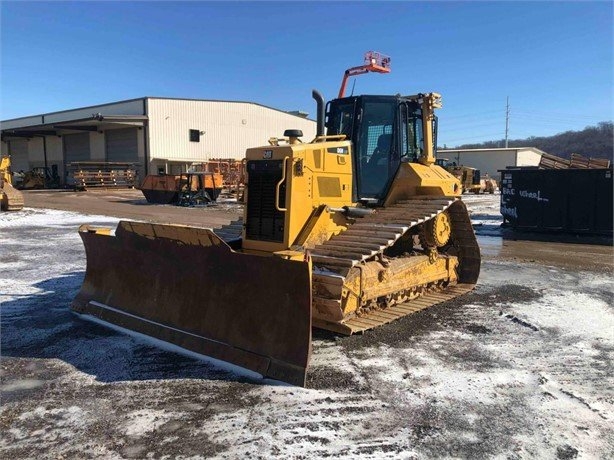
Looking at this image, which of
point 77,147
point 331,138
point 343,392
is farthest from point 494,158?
point 343,392

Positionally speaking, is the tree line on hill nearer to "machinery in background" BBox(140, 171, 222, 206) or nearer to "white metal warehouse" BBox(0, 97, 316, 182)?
"white metal warehouse" BBox(0, 97, 316, 182)

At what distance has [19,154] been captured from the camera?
5500 cm

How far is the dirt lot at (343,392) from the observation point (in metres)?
3.48

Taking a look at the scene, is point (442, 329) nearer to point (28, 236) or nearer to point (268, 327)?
point (268, 327)

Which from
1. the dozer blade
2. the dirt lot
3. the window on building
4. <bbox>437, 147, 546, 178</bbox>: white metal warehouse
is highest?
the window on building

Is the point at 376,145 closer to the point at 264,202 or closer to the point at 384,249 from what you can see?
the point at 384,249

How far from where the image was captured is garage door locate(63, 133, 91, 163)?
151ft

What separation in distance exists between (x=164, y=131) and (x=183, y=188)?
15.6 metres

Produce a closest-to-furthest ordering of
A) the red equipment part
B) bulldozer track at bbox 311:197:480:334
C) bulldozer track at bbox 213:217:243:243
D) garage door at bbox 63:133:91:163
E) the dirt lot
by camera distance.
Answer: the dirt lot
bulldozer track at bbox 311:197:480:334
bulldozer track at bbox 213:217:243:243
the red equipment part
garage door at bbox 63:133:91:163

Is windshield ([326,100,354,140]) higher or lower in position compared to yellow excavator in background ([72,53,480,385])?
higher

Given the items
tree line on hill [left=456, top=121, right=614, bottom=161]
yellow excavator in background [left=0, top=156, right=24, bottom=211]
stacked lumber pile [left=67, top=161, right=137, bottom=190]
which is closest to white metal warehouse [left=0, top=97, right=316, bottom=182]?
stacked lumber pile [left=67, top=161, right=137, bottom=190]

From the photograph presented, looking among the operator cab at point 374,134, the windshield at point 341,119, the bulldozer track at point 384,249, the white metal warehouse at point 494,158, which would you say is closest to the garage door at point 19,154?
the white metal warehouse at point 494,158

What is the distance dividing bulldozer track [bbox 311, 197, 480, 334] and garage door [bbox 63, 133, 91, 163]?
43901 mm

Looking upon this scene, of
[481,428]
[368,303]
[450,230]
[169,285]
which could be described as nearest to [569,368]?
[481,428]
